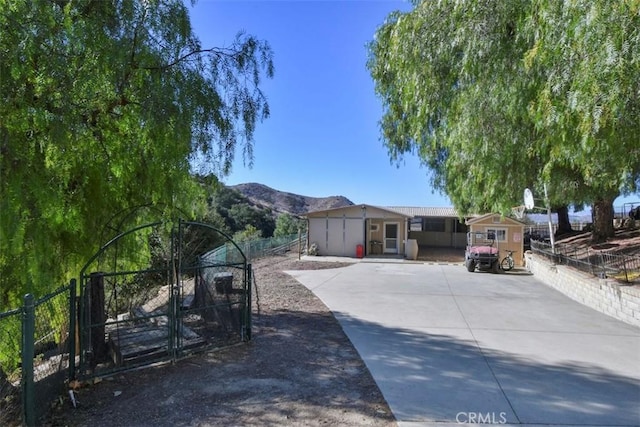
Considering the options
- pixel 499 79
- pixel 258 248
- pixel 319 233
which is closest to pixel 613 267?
pixel 499 79

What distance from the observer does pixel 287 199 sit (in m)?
95.6

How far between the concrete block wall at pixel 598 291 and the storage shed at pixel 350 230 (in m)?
10.8

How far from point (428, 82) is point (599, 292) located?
636 cm

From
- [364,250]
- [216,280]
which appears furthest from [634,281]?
[364,250]

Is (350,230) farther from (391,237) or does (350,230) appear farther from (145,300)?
(145,300)

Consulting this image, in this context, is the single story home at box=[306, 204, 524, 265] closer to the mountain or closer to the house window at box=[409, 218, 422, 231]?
the house window at box=[409, 218, 422, 231]

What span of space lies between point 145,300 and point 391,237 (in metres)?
18.4

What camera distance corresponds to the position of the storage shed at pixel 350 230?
76.2ft

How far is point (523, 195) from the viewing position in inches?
496

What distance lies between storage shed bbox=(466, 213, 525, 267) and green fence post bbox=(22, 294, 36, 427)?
17.3 meters

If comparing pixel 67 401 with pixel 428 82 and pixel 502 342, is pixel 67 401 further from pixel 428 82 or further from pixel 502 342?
pixel 428 82

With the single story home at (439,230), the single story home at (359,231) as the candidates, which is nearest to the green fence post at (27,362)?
the single story home at (359,231)

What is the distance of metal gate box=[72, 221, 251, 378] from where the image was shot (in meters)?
4.90

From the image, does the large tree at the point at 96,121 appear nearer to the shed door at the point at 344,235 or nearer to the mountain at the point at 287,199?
the shed door at the point at 344,235
